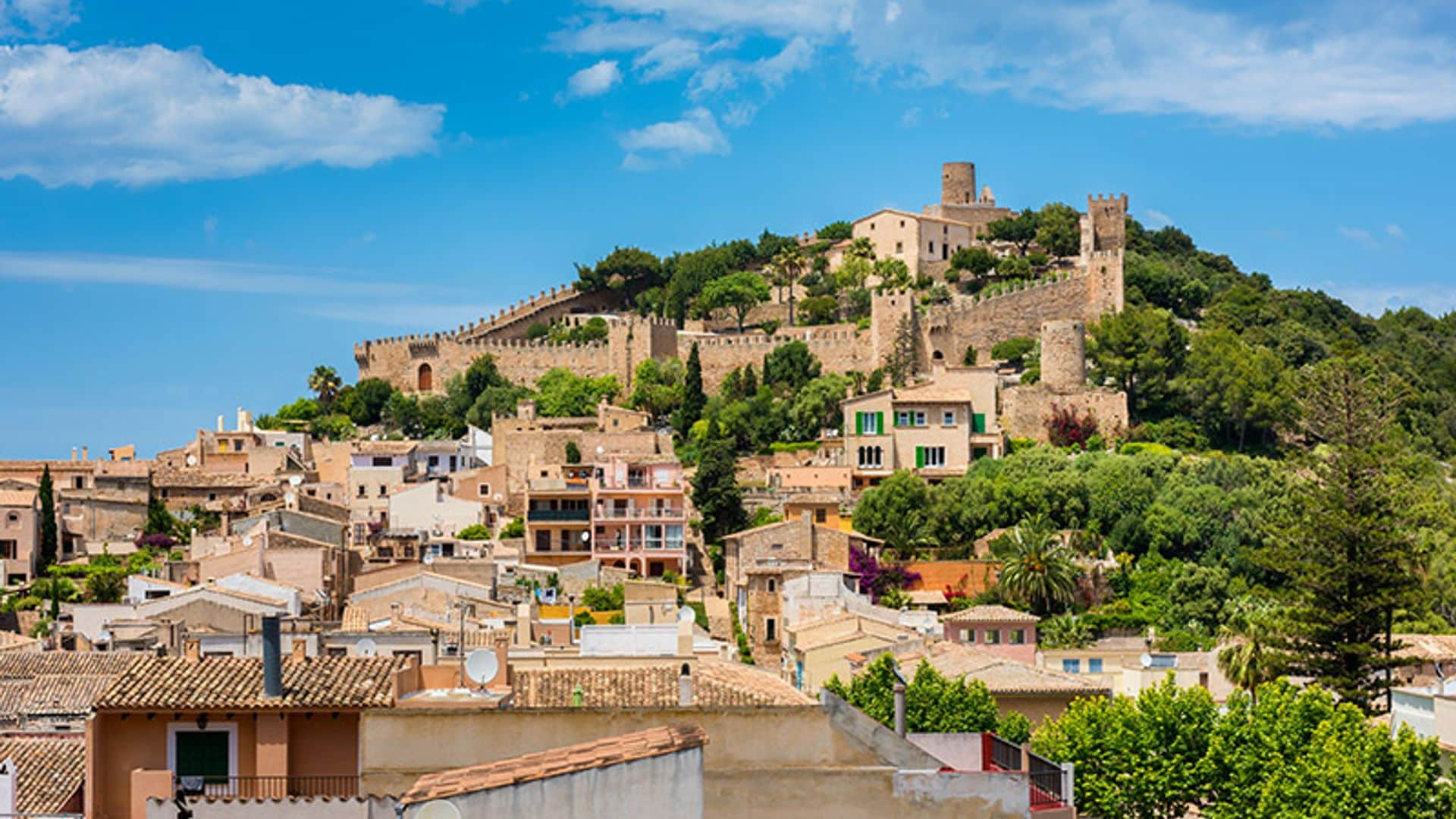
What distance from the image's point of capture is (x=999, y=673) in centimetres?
3503

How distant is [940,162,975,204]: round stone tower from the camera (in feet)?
329

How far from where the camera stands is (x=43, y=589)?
5012 cm

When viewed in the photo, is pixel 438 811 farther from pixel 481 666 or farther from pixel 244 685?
pixel 481 666

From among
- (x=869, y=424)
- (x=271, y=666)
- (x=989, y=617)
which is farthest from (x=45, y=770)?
(x=869, y=424)

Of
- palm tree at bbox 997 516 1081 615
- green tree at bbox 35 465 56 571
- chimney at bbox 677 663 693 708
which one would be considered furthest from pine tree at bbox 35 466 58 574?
chimney at bbox 677 663 693 708

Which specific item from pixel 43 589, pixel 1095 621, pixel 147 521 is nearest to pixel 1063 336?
pixel 1095 621

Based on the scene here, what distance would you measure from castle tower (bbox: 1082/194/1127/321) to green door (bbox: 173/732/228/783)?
214ft

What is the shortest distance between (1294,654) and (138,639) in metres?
19.9

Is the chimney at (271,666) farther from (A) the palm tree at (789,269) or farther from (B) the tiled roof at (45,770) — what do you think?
(A) the palm tree at (789,269)

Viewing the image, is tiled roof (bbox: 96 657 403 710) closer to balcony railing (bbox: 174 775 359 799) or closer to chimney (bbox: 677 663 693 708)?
balcony railing (bbox: 174 775 359 799)

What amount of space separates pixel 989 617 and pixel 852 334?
33.1 metres

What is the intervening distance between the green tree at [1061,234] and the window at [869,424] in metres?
29.4

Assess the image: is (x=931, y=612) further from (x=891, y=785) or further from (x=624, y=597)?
(x=891, y=785)

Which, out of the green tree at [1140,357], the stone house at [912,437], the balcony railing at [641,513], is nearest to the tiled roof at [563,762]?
the balcony railing at [641,513]
